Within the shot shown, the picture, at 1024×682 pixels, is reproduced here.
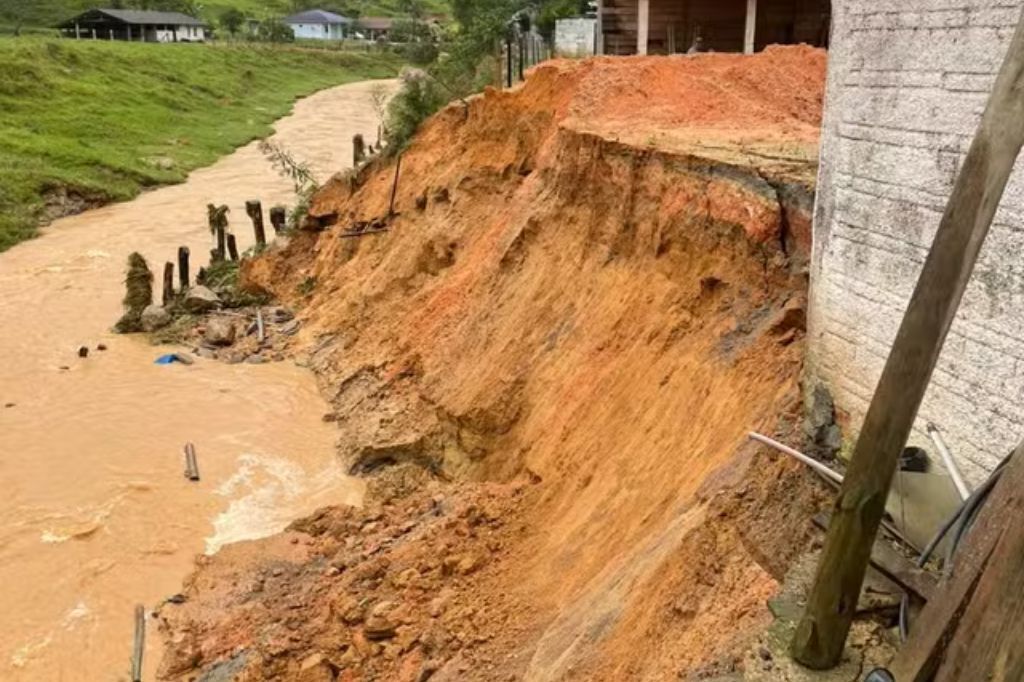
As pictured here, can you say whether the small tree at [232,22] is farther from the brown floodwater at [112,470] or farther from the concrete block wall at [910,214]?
the concrete block wall at [910,214]

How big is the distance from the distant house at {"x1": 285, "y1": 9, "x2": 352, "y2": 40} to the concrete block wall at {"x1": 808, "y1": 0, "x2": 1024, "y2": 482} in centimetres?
8142

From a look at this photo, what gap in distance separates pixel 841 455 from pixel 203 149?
3770cm

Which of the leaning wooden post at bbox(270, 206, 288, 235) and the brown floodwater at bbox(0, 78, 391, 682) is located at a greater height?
the leaning wooden post at bbox(270, 206, 288, 235)

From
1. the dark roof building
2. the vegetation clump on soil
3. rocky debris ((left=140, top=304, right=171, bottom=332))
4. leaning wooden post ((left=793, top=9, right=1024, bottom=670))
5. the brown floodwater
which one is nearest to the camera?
leaning wooden post ((left=793, top=9, right=1024, bottom=670))

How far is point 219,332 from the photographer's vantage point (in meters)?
18.1

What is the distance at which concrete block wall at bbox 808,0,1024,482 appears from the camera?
16.1 feet

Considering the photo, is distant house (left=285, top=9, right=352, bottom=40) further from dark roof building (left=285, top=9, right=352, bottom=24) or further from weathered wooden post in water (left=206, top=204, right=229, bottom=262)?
weathered wooden post in water (left=206, top=204, right=229, bottom=262)

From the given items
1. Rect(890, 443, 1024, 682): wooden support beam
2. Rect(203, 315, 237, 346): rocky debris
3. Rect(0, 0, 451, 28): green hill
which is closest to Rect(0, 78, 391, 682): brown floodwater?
Rect(203, 315, 237, 346): rocky debris

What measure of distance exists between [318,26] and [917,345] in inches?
3391

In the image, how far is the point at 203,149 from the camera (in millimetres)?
39469

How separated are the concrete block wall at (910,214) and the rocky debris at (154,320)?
15458mm

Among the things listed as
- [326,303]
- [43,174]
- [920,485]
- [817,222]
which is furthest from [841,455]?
[43,174]

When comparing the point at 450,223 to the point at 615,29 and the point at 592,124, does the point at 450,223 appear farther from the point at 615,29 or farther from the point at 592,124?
the point at 615,29

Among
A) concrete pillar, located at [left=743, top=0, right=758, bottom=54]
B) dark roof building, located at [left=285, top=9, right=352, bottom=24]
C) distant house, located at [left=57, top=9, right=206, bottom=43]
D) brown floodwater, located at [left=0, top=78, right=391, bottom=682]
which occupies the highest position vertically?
dark roof building, located at [left=285, top=9, right=352, bottom=24]
